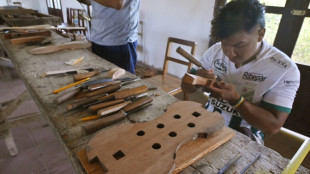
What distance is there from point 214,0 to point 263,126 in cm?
234

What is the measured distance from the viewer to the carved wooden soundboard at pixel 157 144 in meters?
0.60

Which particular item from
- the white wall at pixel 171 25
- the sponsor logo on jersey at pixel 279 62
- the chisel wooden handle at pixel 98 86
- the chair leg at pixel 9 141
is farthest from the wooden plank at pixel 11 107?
the white wall at pixel 171 25

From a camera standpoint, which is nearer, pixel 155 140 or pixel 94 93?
pixel 155 140

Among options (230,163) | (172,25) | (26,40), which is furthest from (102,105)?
(172,25)

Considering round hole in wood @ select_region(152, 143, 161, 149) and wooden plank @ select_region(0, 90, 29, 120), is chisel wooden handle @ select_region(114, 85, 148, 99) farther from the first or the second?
wooden plank @ select_region(0, 90, 29, 120)

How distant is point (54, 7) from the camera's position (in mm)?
9320

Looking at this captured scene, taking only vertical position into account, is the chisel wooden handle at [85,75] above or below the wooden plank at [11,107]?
above

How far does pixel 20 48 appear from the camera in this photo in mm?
1875

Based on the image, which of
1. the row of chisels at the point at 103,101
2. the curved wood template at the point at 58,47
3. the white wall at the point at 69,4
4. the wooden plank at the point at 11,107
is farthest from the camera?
the white wall at the point at 69,4

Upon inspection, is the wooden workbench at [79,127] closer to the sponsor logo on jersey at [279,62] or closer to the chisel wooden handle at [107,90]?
the chisel wooden handle at [107,90]

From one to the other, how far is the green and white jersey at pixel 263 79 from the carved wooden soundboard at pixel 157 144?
461mm

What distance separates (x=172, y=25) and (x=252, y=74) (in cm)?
279

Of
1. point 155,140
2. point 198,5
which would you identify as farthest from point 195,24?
point 155,140

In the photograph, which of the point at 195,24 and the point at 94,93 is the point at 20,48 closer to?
the point at 94,93
